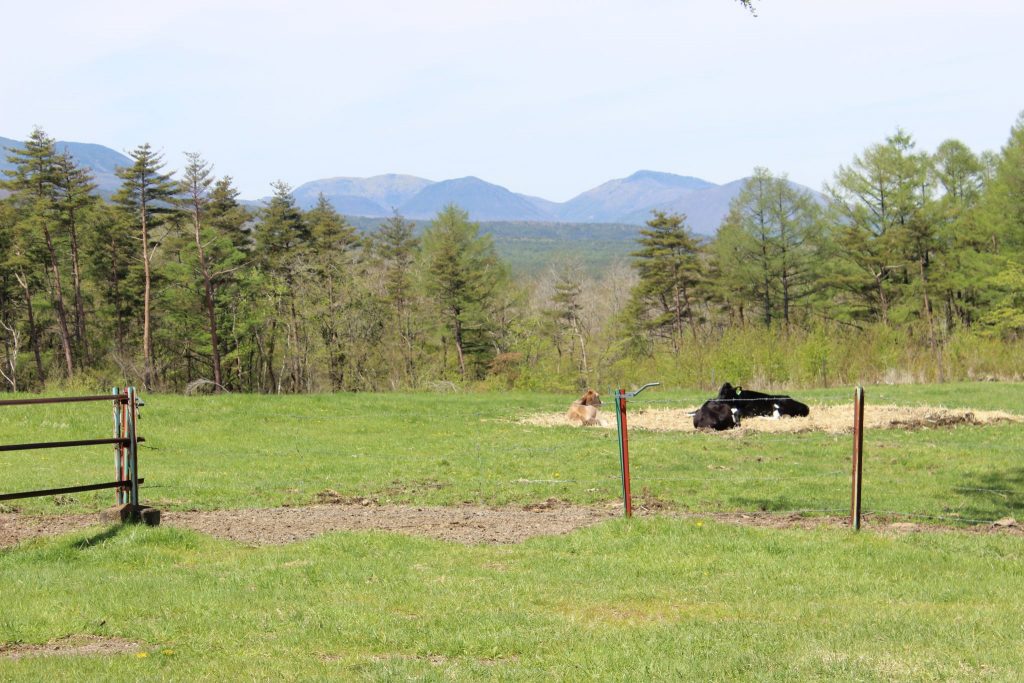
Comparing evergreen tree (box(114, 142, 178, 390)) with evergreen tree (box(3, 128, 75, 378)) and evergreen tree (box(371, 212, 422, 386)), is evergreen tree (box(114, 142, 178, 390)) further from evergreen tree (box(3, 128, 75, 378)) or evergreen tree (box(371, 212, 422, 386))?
evergreen tree (box(371, 212, 422, 386))

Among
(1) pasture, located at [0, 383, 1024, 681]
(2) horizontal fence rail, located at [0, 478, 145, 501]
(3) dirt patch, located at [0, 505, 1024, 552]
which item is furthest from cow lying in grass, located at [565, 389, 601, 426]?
(2) horizontal fence rail, located at [0, 478, 145, 501]

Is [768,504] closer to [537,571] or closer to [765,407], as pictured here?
[537,571]

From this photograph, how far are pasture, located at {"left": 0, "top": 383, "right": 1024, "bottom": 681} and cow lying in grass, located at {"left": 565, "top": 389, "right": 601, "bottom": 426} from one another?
4.67m

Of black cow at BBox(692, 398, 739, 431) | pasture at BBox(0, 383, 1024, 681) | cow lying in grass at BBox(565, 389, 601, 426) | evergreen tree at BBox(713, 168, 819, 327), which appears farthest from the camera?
evergreen tree at BBox(713, 168, 819, 327)

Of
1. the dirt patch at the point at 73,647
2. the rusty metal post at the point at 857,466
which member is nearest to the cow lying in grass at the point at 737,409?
the rusty metal post at the point at 857,466

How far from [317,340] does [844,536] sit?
43.9m

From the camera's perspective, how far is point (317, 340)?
50531 mm

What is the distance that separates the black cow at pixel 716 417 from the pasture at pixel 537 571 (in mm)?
3084

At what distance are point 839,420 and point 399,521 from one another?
12.5 metres

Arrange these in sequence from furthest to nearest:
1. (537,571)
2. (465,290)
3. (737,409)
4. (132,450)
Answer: (465,290)
(737,409)
(132,450)
(537,571)

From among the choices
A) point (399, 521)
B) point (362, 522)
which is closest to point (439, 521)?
point (399, 521)

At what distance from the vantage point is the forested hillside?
50312 mm

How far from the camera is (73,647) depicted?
20.0 ft

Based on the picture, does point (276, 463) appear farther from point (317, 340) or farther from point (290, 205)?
point (290, 205)
